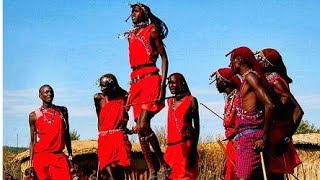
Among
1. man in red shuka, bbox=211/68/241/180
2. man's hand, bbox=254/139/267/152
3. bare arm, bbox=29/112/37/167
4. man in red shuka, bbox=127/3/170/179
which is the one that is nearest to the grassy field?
bare arm, bbox=29/112/37/167

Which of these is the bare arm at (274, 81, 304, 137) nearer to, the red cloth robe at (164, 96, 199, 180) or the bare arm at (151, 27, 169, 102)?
the bare arm at (151, 27, 169, 102)

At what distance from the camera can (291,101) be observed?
827 cm

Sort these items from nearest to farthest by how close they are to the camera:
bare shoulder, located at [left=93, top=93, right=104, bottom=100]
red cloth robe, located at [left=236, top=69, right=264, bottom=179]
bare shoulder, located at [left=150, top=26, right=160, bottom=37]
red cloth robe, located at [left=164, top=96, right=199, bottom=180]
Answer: red cloth robe, located at [left=236, top=69, right=264, bottom=179] → bare shoulder, located at [left=150, top=26, right=160, bottom=37] → red cloth robe, located at [left=164, top=96, right=199, bottom=180] → bare shoulder, located at [left=93, top=93, right=104, bottom=100]

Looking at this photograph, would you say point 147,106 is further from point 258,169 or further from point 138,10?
point 258,169

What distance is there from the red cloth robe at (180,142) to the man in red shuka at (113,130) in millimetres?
868

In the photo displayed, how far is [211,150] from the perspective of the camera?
20.6m

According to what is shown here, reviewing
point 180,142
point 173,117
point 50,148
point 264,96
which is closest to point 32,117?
point 50,148

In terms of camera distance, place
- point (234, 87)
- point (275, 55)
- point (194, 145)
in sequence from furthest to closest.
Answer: point (194, 145) → point (234, 87) → point (275, 55)

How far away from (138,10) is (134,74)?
2.65 feet

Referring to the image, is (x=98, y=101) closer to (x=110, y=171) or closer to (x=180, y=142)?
(x=110, y=171)

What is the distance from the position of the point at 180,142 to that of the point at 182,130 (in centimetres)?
18

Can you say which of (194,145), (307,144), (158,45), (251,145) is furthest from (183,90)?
(307,144)

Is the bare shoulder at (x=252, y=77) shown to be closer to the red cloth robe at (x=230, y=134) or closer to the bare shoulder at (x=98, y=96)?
the red cloth robe at (x=230, y=134)

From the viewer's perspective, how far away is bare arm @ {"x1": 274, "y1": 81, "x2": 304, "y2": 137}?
8.23 metres
